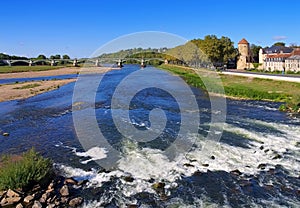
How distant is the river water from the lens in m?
12.7

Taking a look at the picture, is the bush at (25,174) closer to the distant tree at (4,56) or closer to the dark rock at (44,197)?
the dark rock at (44,197)

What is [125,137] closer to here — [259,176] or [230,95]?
[259,176]

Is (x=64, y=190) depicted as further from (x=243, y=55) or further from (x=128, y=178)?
(x=243, y=55)

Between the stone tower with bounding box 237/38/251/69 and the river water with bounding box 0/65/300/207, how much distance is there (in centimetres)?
7029

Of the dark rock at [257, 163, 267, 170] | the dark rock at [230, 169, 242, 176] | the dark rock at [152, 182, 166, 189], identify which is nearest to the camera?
the dark rock at [152, 182, 166, 189]

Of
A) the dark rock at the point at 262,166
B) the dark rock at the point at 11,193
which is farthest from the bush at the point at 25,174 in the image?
the dark rock at the point at 262,166

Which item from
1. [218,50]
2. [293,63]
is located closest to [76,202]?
[293,63]

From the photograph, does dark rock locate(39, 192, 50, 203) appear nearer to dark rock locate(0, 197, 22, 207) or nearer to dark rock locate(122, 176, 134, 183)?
dark rock locate(0, 197, 22, 207)

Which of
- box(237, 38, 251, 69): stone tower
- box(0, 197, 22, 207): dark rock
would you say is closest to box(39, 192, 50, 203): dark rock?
box(0, 197, 22, 207): dark rock

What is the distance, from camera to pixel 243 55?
9812 cm

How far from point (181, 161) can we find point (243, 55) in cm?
8957

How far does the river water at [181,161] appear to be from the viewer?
1267cm

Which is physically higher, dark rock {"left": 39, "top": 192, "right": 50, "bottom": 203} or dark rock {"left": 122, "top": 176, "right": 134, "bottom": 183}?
dark rock {"left": 39, "top": 192, "right": 50, "bottom": 203}

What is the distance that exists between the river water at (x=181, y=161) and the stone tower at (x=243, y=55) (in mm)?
70289
